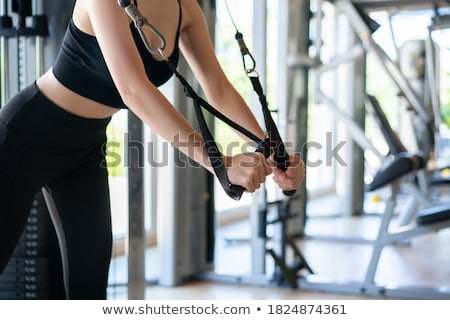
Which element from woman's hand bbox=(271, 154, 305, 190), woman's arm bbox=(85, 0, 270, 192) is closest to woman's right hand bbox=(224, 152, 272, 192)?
woman's arm bbox=(85, 0, 270, 192)

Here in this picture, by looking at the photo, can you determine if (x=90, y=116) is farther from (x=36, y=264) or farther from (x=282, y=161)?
(x=36, y=264)

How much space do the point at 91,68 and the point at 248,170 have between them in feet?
1.52

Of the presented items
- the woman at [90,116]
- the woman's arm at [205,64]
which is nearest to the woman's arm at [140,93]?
the woman at [90,116]

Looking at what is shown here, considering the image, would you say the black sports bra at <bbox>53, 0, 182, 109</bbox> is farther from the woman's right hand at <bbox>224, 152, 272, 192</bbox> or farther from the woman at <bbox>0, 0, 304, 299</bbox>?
the woman's right hand at <bbox>224, 152, 272, 192</bbox>

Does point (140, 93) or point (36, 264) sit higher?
point (140, 93)

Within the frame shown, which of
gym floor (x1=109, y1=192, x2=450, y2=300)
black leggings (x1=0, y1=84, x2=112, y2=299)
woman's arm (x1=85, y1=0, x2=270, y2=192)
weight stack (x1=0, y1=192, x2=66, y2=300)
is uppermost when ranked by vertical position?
woman's arm (x1=85, y1=0, x2=270, y2=192)

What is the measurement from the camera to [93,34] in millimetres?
1183

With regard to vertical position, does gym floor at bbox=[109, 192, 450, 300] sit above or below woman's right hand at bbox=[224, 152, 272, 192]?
below

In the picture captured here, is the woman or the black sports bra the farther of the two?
the black sports bra

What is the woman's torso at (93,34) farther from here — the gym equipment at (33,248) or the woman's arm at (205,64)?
the gym equipment at (33,248)

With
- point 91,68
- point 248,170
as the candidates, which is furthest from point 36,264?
point 248,170

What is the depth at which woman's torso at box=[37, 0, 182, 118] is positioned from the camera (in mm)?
1181

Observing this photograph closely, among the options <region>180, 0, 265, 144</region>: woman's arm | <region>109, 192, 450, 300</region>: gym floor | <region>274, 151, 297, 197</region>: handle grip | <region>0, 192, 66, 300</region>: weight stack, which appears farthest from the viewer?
<region>109, 192, 450, 300</region>: gym floor
